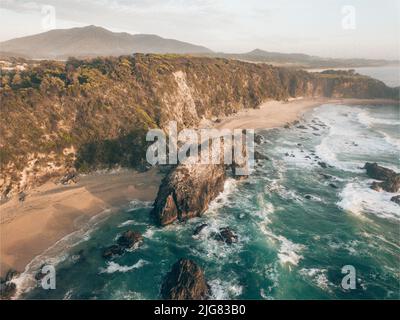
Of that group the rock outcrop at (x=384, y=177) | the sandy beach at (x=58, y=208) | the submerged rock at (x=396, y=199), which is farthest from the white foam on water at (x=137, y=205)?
the submerged rock at (x=396, y=199)

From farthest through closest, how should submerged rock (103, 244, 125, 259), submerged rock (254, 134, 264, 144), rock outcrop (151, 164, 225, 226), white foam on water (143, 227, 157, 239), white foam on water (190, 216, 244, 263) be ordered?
submerged rock (254, 134, 264, 144), rock outcrop (151, 164, 225, 226), white foam on water (143, 227, 157, 239), white foam on water (190, 216, 244, 263), submerged rock (103, 244, 125, 259)

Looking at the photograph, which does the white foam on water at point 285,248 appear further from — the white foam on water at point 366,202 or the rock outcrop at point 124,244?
the rock outcrop at point 124,244

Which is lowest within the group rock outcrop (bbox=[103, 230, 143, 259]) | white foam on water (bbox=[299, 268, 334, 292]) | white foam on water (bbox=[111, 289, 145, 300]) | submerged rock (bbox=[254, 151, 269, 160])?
white foam on water (bbox=[111, 289, 145, 300])

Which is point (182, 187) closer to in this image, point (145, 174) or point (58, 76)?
point (145, 174)

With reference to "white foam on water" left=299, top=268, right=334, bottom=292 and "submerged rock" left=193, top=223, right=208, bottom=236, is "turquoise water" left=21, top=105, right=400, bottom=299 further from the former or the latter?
"submerged rock" left=193, top=223, right=208, bottom=236
